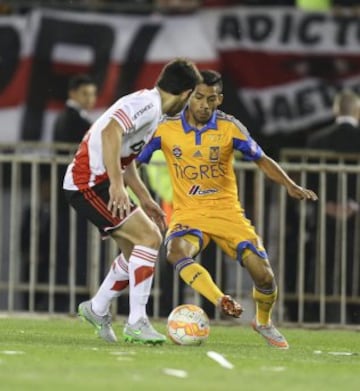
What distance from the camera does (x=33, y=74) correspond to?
1833cm

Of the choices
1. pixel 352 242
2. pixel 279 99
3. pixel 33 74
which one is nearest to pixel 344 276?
pixel 352 242

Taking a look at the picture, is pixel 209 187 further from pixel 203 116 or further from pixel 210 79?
pixel 210 79

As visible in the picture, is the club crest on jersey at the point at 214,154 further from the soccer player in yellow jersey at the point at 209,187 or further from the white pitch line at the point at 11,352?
the white pitch line at the point at 11,352

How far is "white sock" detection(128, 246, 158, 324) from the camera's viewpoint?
12.1 metres

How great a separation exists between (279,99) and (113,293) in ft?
19.9

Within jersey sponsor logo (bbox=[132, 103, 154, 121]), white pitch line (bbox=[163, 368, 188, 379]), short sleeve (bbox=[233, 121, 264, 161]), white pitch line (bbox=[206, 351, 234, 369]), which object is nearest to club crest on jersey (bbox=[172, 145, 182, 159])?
short sleeve (bbox=[233, 121, 264, 161])

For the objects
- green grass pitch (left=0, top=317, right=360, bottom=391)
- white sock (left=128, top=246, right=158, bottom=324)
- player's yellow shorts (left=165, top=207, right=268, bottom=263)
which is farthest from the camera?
player's yellow shorts (left=165, top=207, right=268, bottom=263)

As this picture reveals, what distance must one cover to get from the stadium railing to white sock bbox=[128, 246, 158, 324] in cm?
438

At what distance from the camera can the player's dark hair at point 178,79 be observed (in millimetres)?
12242

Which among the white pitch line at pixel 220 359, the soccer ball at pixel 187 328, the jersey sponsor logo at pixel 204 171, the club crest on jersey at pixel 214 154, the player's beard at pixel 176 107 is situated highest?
the player's beard at pixel 176 107

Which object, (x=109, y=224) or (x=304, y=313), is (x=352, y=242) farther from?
(x=109, y=224)

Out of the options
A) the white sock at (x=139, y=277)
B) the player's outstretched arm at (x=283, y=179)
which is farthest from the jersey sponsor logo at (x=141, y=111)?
the player's outstretched arm at (x=283, y=179)

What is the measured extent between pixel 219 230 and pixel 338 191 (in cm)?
345

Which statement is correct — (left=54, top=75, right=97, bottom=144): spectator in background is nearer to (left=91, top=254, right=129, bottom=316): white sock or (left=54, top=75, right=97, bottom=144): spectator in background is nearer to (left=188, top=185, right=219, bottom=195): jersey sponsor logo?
(left=188, top=185, right=219, bottom=195): jersey sponsor logo
